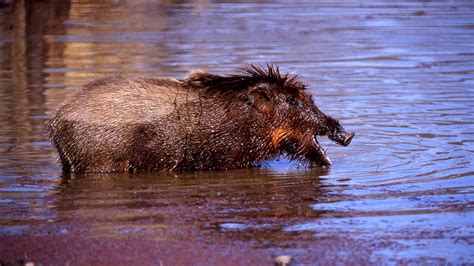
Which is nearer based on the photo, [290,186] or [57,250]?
[57,250]

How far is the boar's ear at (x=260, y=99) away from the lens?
11.0m

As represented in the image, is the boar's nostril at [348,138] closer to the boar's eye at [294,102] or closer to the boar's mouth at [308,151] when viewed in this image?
the boar's mouth at [308,151]

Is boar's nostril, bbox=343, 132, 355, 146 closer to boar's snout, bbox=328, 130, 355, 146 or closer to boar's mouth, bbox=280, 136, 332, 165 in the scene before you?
boar's snout, bbox=328, 130, 355, 146

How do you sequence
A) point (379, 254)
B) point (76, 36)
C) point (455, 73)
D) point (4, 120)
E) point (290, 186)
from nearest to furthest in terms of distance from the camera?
point (379, 254)
point (290, 186)
point (4, 120)
point (455, 73)
point (76, 36)

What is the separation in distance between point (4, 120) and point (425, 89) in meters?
5.55

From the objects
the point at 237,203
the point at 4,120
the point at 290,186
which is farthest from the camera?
the point at 4,120

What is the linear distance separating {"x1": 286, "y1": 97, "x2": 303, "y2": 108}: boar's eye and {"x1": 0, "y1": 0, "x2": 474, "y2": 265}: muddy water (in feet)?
2.15

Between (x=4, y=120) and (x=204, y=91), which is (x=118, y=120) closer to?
(x=204, y=91)

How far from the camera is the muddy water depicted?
313 inches

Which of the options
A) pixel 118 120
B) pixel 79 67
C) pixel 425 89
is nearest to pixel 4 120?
pixel 118 120

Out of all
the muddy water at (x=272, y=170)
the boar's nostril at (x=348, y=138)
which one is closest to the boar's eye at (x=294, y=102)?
→ the boar's nostril at (x=348, y=138)

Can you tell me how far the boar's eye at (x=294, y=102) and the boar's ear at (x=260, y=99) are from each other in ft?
0.63

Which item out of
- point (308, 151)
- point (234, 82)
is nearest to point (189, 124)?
point (234, 82)

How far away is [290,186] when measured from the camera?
10.1 metres
